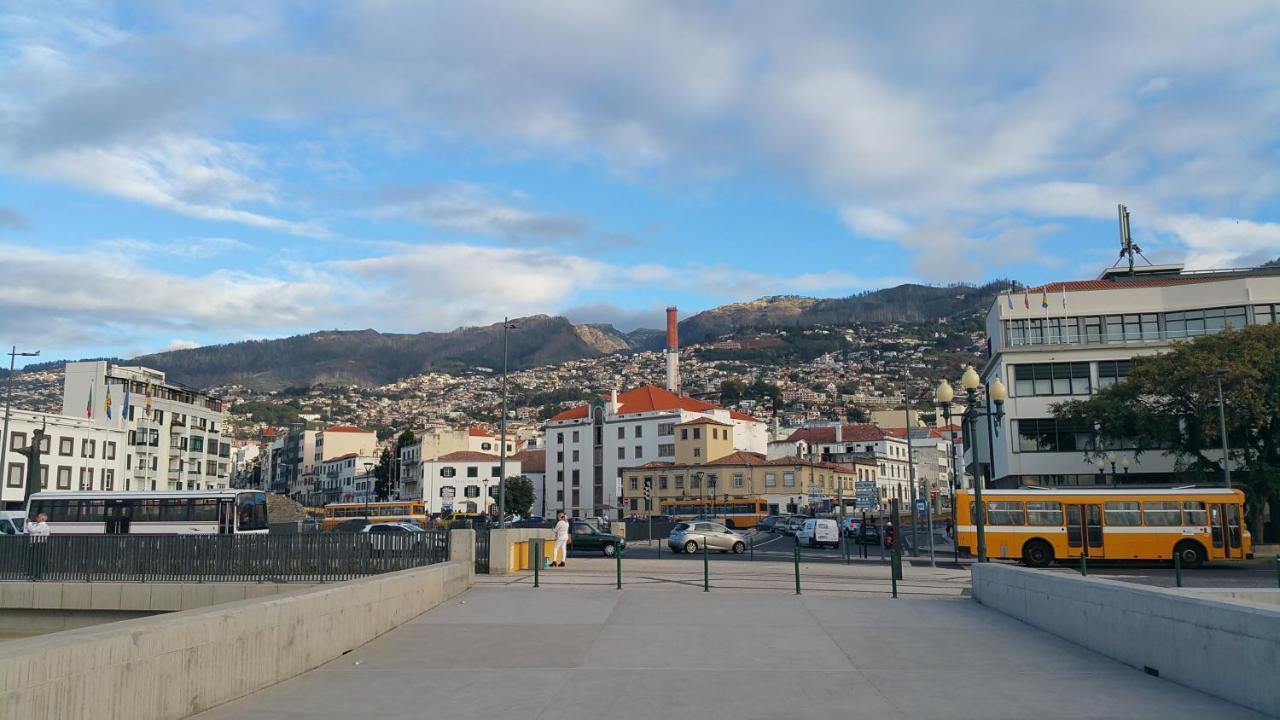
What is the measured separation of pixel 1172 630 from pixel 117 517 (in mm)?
39815

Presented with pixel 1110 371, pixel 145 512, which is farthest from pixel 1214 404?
pixel 145 512

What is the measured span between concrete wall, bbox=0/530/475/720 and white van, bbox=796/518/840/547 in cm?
4073

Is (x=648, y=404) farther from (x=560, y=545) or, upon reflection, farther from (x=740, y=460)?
Result: (x=560, y=545)

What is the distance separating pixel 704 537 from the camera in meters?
42.9

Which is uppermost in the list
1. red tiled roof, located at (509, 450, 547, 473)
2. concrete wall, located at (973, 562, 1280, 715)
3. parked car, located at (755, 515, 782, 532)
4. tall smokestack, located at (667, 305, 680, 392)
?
tall smokestack, located at (667, 305, 680, 392)

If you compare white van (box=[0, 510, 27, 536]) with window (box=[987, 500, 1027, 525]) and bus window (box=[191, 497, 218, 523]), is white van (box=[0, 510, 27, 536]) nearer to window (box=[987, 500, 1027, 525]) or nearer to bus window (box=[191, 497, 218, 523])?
bus window (box=[191, 497, 218, 523])

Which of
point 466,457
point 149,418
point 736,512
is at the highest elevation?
point 149,418

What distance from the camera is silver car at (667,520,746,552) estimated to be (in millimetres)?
43156

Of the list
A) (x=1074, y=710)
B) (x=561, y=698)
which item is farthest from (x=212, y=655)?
(x=1074, y=710)

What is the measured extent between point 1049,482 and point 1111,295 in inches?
496

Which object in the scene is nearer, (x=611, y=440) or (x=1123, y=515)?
(x=1123, y=515)

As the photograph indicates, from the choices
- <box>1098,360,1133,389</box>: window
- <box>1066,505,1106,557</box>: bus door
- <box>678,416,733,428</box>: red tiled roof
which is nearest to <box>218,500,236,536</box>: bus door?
<box>1066,505,1106,557</box>: bus door

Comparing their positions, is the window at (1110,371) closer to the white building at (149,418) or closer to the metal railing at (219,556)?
the metal railing at (219,556)

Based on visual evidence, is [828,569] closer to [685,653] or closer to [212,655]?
[685,653]
